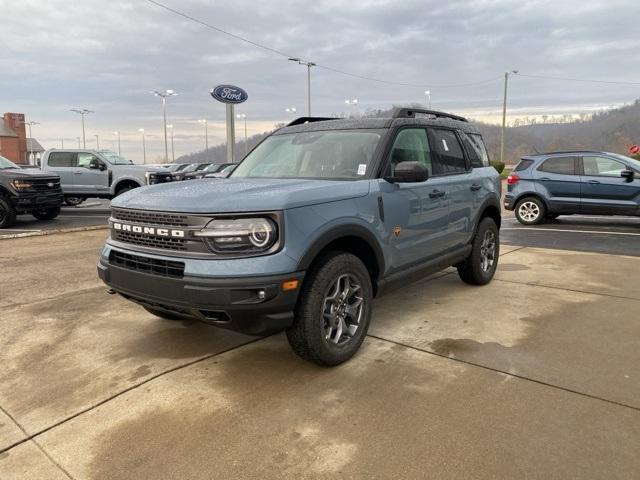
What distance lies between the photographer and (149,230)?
338 centimetres

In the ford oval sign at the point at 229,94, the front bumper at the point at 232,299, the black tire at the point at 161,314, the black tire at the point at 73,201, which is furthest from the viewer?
the ford oval sign at the point at 229,94

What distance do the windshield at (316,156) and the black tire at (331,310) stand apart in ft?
2.70

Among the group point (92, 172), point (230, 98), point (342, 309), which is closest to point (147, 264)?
point (342, 309)

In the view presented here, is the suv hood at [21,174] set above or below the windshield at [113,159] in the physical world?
below

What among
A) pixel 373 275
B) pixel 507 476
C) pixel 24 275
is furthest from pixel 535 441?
pixel 24 275

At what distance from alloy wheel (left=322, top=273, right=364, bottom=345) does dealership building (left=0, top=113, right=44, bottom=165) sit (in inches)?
3873

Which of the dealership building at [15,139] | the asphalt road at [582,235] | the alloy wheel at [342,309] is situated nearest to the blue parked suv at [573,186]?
the asphalt road at [582,235]

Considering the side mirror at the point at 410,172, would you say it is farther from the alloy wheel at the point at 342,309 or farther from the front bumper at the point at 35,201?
the front bumper at the point at 35,201

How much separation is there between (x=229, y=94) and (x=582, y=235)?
15.1m

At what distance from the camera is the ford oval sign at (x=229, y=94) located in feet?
65.3

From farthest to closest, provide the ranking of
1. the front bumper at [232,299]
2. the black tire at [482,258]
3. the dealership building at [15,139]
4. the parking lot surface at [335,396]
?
the dealership building at [15,139]
the black tire at [482,258]
the front bumper at [232,299]
the parking lot surface at [335,396]

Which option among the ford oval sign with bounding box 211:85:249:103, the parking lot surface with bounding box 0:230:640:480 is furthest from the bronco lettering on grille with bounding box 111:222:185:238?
the ford oval sign with bounding box 211:85:249:103

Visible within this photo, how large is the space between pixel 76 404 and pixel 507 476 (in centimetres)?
253

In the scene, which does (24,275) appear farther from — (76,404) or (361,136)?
(361,136)
